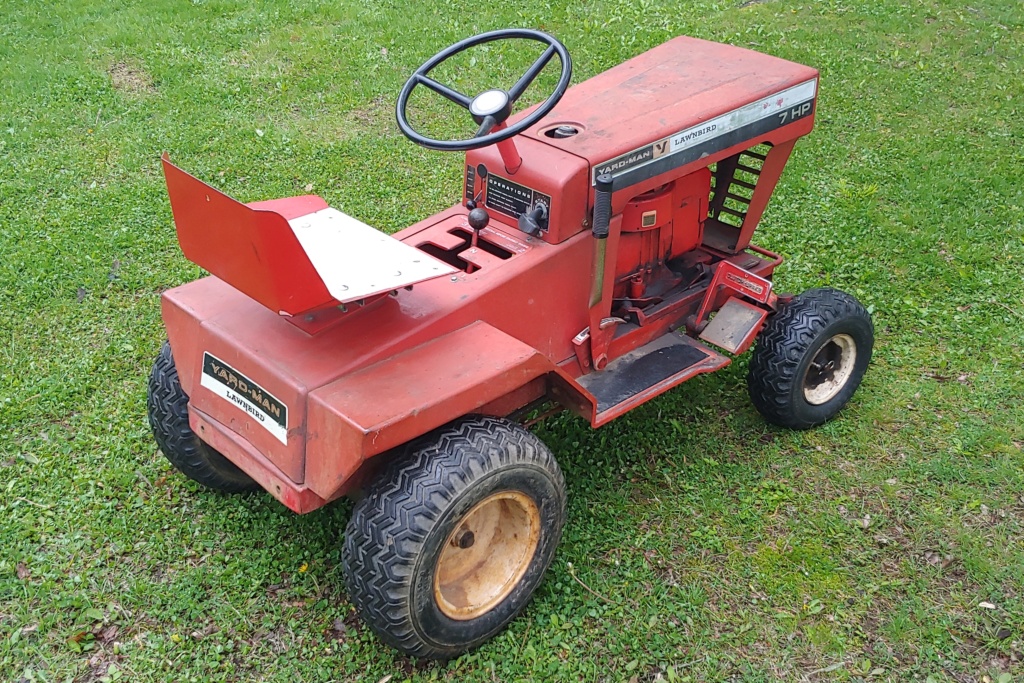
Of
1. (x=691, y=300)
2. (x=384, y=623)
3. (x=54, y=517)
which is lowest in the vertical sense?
(x=54, y=517)

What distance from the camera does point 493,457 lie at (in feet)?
9.59

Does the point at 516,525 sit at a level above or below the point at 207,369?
below

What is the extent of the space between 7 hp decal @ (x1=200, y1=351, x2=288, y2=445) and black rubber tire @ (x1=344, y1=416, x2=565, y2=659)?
1.27ft

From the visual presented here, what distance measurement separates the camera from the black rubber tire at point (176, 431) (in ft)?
11.5

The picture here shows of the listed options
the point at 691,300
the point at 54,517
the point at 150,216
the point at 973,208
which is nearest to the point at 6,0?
the point at 150,216

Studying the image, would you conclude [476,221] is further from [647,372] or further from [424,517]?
[424,517]

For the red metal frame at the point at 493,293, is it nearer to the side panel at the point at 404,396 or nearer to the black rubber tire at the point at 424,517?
the side panel at the point at 404,396

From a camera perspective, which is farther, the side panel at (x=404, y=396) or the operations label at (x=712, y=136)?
the operations label at (x=712, y=136)

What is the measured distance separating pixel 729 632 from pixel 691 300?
1.58 metres

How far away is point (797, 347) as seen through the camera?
12.9 ft

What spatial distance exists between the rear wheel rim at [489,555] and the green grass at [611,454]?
19 centimetres

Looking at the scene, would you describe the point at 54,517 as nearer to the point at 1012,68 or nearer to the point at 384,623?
the point at 384,623

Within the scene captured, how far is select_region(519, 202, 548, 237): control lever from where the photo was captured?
344 cm

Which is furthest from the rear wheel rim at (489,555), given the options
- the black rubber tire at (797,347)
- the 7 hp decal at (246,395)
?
the black rubber tire at (797,347)
